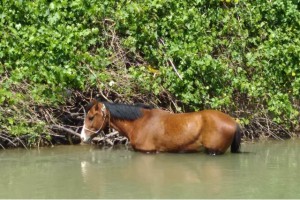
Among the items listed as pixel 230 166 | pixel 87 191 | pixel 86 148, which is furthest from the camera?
pixel 86 148

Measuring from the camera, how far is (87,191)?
8.41 metres

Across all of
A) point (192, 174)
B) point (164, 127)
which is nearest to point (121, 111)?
point (164, 127)

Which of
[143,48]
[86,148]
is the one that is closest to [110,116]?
[86,148]

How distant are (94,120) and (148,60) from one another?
2274mm

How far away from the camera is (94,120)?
1159 centimetres

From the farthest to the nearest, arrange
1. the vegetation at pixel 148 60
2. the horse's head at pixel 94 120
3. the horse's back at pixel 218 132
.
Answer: the vegetation at pixel 148 60
the horse's head at pixel 94 120
the horse's back at pixel 218 132

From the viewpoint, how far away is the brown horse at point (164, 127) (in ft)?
36.7

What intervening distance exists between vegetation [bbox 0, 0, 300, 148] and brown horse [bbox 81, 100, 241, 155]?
936 millimetres

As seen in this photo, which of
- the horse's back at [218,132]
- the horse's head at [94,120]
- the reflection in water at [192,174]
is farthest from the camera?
the horse's head at [94,120]

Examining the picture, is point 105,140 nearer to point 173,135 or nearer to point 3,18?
point 173,135

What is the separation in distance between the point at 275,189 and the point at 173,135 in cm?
310

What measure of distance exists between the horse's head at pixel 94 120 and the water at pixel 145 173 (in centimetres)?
31

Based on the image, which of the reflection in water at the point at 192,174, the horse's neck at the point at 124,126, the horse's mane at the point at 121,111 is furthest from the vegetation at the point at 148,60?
the reflection in water at the point at 192,174

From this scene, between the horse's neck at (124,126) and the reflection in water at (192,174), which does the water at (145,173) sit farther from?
the horse's neck at (124,126)
